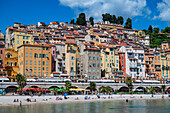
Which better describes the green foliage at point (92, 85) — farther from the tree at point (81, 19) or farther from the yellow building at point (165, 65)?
the tree at point (81, 19)

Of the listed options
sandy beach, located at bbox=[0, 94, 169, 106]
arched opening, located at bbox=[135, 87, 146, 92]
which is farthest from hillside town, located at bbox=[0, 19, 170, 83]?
sandy beach, located at bbox=[0, 94, 169, 106]

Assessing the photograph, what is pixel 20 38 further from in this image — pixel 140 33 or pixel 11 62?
pixel 140 33

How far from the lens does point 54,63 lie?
113 meters

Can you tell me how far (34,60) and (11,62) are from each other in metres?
8.72

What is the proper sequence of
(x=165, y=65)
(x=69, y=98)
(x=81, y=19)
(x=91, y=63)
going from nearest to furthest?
(x=69, y=98), (x=91, y=63), (x=165, y=65), (x=81, y=19)

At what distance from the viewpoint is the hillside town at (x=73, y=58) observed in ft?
341

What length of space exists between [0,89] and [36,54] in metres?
21.2

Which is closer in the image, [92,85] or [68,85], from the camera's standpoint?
[68,85]

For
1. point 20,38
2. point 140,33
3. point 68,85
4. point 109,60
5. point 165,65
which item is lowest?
point 68,85

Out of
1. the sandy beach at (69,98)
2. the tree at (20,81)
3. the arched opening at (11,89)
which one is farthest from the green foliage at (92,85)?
the arched opening at (11,89)

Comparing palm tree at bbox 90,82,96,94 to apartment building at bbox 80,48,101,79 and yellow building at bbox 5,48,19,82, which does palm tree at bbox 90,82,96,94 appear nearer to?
apartment building at bbox 80,48,101,79

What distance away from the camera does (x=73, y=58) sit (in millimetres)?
113688

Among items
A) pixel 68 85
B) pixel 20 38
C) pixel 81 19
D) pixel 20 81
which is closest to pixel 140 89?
pixel 68 85

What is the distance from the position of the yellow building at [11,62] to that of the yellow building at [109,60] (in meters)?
34.5
